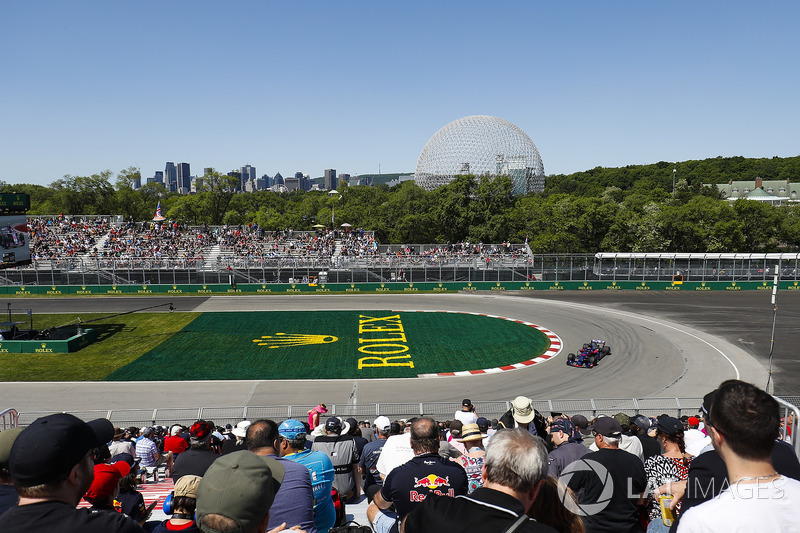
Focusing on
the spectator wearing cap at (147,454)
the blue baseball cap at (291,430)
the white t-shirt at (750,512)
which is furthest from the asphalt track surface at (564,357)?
the white t-shirt at (750,512)

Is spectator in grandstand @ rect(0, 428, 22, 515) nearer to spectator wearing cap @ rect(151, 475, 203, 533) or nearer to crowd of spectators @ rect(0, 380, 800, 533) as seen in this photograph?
crowd of spectators @ rect(0, 380, 800, 533)

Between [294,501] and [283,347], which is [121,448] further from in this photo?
[283,347]

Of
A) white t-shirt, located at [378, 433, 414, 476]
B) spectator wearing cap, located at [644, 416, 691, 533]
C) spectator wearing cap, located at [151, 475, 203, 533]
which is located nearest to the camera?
spectator wearing cap, located at [151, 475, 203, 533]

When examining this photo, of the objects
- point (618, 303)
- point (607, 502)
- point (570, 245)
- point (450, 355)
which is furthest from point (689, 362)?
point (570, 245)

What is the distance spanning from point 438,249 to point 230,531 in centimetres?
4981

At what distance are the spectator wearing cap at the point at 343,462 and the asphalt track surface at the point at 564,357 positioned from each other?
1291 cm

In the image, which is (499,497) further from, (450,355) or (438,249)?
(438,249)

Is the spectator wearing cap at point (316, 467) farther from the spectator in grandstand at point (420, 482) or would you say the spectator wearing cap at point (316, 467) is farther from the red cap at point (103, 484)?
the red cap at point (103, 484)

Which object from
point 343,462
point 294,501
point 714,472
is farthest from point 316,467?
point 714,472

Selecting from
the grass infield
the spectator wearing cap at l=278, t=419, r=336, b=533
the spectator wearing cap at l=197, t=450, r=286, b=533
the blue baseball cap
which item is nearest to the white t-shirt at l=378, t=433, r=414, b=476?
the spectator wearing cap at l=278, t=419, r=336, b=533

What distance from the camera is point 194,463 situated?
5.97 metres

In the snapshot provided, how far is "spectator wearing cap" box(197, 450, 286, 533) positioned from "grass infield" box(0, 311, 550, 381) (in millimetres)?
21120

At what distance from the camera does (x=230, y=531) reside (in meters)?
2.96

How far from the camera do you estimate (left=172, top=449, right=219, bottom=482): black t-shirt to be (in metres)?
5.90
